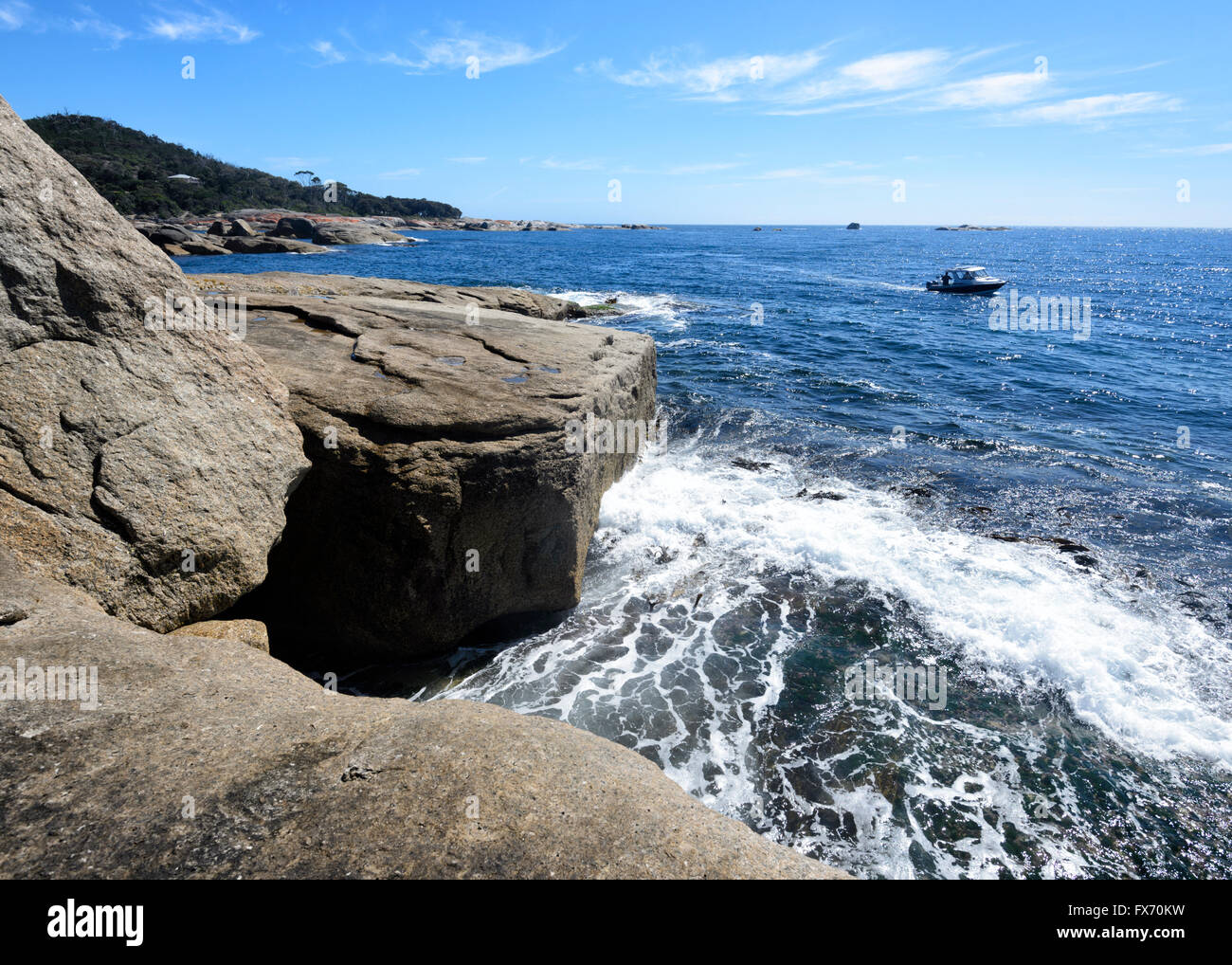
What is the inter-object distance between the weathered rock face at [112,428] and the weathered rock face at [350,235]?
263 ft

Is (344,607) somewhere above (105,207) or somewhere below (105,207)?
below

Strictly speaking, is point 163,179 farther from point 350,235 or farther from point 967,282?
point 967,282

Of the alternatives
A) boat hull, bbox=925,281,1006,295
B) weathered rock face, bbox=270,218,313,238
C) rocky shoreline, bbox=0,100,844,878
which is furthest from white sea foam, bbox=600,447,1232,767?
weathered rock face, bbox=270,218,313,238

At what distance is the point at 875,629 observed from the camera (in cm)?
844

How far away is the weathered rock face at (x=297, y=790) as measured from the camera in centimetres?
268

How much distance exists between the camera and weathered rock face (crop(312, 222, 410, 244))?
75000 millimetres

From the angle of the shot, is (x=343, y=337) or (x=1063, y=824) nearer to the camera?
(x=1063, y=824)

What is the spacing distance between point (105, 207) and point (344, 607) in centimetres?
457

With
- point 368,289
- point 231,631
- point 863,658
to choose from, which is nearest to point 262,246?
point 368,289

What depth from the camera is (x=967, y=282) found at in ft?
149

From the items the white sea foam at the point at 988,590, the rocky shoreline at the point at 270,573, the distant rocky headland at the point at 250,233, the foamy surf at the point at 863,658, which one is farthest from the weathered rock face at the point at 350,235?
the foamy surf at the point at 863,658

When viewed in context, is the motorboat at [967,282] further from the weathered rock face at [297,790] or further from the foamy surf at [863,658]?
the weathered rock face at [297,790]
